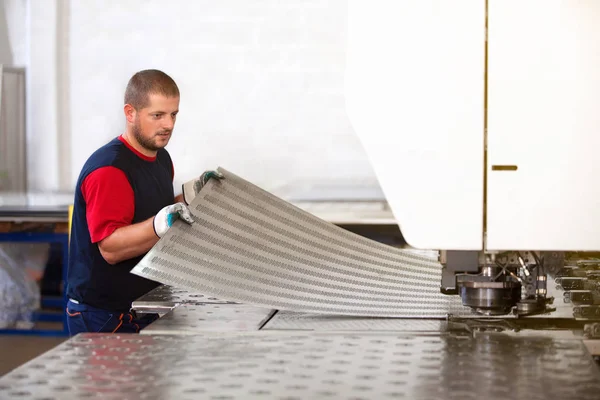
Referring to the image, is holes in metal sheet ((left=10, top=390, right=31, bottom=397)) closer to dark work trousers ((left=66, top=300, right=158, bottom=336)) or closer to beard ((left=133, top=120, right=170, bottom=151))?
dark work trousers ((left=66, top=300, right=158, bottom=336))

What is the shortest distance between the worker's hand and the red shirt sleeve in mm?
185

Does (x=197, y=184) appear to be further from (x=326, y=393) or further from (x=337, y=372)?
(x=326, y=393)

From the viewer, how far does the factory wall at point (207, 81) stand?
414 cm

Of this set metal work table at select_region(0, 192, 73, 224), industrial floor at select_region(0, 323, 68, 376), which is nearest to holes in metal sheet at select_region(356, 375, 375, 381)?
metal work table at select_region(0, 192, 73, 224)

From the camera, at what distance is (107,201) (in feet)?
7.86

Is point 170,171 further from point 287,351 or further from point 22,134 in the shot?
point 22,134

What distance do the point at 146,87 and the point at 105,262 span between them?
0.55m

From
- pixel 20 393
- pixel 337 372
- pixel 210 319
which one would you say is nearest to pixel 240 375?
pixel 337 372

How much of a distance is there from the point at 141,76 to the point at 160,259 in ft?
3.04

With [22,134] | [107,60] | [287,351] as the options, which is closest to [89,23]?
[107,60]

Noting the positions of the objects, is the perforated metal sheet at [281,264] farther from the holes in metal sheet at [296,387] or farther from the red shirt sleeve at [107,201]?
the holes in metal sheet at [296,387]

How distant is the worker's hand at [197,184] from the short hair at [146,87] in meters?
0.29

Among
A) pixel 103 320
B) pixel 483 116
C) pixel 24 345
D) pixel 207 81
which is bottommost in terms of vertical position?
pixel 24 345

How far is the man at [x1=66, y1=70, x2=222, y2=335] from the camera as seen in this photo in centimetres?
238
